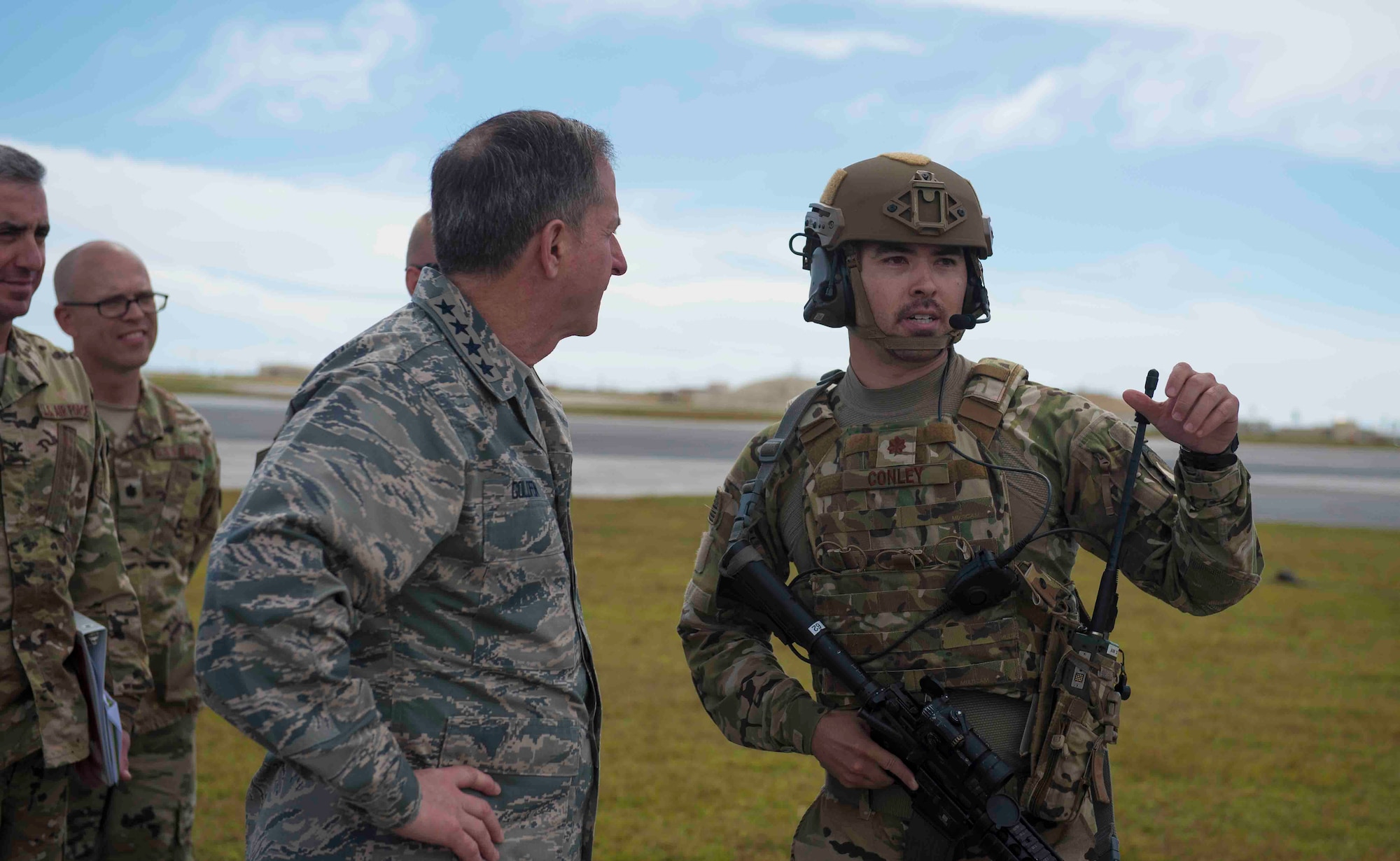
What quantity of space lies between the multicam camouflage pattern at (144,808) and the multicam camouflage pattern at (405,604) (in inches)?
101

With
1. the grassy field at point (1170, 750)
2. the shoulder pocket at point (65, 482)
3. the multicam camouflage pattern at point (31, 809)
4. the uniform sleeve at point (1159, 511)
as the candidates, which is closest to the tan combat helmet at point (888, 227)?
the uniform sleeve at point (1159, 511)

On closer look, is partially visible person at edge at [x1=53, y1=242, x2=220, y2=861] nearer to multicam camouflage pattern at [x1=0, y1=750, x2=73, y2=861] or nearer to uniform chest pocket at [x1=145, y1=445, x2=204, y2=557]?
uniform chest pocket at [x1=145, y1=445, x2=204, y2=557]

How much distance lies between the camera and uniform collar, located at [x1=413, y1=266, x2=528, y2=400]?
2236 mm

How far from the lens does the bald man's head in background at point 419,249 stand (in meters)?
4.55

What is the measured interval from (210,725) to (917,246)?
6966 millimetres

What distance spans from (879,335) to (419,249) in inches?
93.1

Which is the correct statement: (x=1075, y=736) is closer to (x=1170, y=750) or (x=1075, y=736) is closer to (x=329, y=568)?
(x=329, y=568)

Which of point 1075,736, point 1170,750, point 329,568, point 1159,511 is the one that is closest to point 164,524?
point 329,568

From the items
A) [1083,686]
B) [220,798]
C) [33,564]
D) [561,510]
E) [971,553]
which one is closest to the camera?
[561,510]

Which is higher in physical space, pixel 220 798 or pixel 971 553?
pixel 971 553

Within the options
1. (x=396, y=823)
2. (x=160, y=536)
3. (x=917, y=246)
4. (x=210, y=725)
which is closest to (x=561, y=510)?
(x=396, y=823)

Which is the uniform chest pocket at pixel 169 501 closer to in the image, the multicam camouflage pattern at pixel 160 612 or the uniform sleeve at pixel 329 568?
the multicam camouflage pattern at pixel 160 612

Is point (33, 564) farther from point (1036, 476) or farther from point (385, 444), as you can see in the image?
point (1036, 476)

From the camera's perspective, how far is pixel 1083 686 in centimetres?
264
